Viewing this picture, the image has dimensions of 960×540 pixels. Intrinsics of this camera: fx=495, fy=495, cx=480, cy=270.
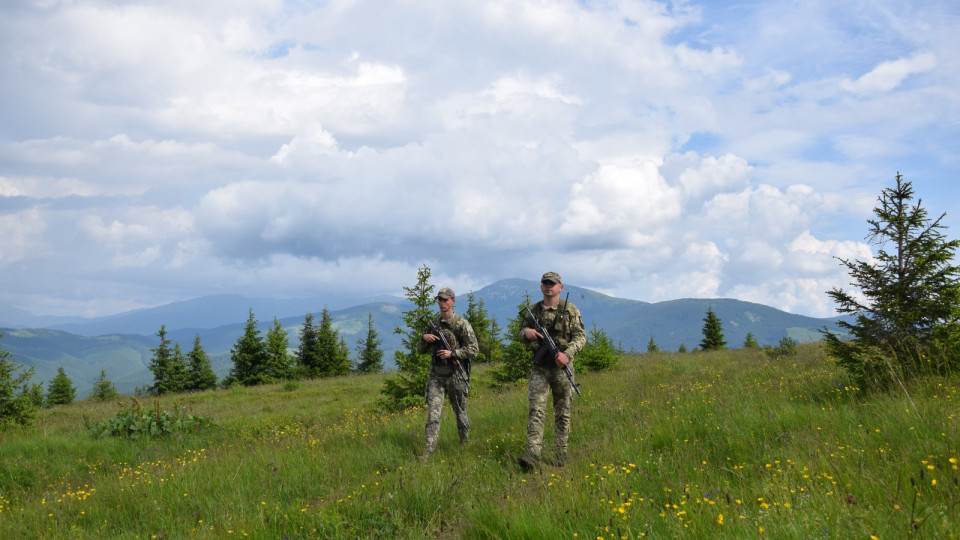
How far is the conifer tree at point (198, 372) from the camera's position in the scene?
138ft

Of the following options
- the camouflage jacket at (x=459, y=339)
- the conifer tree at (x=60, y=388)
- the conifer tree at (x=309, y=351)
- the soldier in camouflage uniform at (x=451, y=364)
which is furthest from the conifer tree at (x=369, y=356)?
the soldier in camouflage uniform at (x=451, y=364)

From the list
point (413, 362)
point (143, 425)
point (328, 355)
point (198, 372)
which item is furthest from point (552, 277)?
point (198, 372)

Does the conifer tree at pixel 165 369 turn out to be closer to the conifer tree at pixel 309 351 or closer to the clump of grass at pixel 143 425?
the conifer tree at pixel 309 351

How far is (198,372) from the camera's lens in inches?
1688

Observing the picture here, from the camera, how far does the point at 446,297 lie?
8445 mm

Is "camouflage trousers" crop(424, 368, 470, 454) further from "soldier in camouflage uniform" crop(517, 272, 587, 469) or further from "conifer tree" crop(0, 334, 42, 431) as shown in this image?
"conifer tree" crop(0, 334, 42, 431)

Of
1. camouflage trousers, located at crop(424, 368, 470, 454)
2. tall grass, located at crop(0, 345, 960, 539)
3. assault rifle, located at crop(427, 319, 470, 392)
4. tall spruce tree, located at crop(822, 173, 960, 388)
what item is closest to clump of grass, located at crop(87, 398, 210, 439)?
tall grass, located at crop(0, 345, 960, 539)

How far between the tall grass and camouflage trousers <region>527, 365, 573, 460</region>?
33 cm

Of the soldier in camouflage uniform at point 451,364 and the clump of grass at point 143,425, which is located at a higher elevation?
the soldier in camouflage uniform at point 451,364

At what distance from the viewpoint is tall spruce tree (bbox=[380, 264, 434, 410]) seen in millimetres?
13873

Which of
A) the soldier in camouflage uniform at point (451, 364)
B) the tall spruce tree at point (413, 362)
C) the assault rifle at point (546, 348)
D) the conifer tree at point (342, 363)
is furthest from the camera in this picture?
the conifer tree at point (342, 363)

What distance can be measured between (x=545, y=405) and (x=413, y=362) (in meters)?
8.40

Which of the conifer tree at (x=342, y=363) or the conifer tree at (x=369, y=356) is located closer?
the conifer tree at (x=342, y=363)

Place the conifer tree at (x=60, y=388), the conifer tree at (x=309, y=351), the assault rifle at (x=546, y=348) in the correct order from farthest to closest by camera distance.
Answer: the conifer tree at (x=309, y=351), the conifer tree at (x=60, y=388), the assault rifle at (x=546, y=348)
